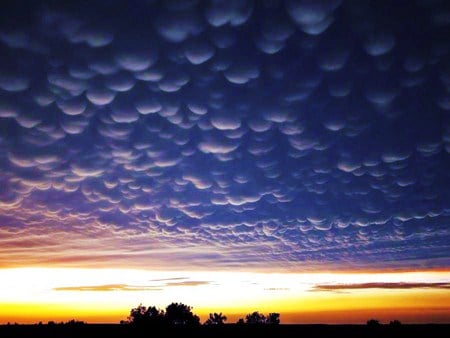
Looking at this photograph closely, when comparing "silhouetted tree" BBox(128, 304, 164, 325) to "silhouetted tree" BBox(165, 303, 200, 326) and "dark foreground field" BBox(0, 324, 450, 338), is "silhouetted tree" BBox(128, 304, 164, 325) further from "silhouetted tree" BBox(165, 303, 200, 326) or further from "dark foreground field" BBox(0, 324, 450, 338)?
"dark foreground field" BBox(0, 324, 450, 338)

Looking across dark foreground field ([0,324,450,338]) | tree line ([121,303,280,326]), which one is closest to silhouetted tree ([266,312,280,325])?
tree line ([121,303,280,326])

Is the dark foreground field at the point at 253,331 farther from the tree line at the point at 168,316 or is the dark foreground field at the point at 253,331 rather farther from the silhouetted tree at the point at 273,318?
the silhouetted tree at the point at 273,318

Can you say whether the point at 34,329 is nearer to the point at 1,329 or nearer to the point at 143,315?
the point at 1,329

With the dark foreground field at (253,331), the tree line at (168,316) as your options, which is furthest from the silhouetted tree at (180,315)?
the dark foreground field at (253,331)

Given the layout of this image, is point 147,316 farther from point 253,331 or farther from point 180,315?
point 253,331

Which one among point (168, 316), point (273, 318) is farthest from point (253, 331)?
point (273, 318)

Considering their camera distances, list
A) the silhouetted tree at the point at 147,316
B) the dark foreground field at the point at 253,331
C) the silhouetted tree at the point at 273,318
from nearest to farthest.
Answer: the dark foreground field at the point at 253,331 → the silhouetted tree at the point at 147,316 → the silhouetted tree at the point at 273,318

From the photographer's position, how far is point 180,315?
52.0m

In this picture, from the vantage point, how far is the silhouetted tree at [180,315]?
5072cm

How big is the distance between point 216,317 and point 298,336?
4062cm

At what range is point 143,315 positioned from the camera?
2052 inches

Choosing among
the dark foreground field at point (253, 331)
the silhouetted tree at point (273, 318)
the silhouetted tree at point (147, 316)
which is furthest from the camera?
the silhouetted tree at point (273, 318)

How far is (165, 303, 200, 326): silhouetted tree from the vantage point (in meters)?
50.7

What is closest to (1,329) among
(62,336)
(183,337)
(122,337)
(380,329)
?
(62,336)
